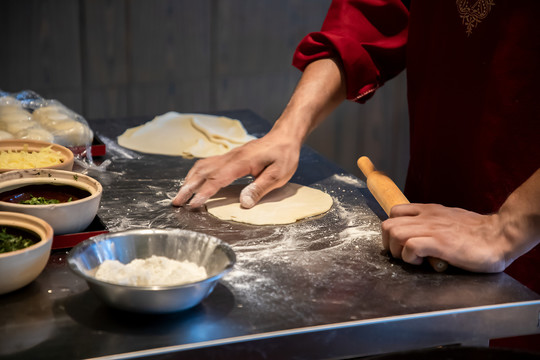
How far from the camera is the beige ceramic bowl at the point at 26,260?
1.06 m

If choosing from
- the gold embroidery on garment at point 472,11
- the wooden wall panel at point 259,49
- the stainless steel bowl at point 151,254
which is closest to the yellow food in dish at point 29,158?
the stainless steel bowl at point 151,254

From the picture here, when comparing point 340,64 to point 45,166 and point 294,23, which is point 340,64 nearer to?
point 45,166

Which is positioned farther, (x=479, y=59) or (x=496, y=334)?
(x=479, y=59)

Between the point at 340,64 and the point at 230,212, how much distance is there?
2.03ft

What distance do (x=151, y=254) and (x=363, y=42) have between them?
1.01 metres

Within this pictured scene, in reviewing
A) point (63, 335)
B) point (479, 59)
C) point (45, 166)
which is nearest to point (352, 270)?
point (63, 335)

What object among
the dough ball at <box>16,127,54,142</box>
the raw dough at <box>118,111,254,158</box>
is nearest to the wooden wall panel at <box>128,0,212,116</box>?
the raw dough at <box>118,111,254,158</box>

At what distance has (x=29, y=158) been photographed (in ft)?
5.34

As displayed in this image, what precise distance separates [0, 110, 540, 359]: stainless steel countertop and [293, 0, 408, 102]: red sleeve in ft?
1.95

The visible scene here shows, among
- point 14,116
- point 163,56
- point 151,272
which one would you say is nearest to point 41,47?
point 163,56

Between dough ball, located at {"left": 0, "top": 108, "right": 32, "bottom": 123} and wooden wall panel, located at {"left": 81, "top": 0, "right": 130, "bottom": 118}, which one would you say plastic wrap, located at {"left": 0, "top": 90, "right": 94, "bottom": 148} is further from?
wooden wall panel, located at {"left": 81, "top": 0, "right": 130, "bottom": 118}

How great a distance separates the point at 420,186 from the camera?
6.06 feet

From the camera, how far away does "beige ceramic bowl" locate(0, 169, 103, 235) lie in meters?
1.25

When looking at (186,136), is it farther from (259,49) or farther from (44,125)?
(259,49)
